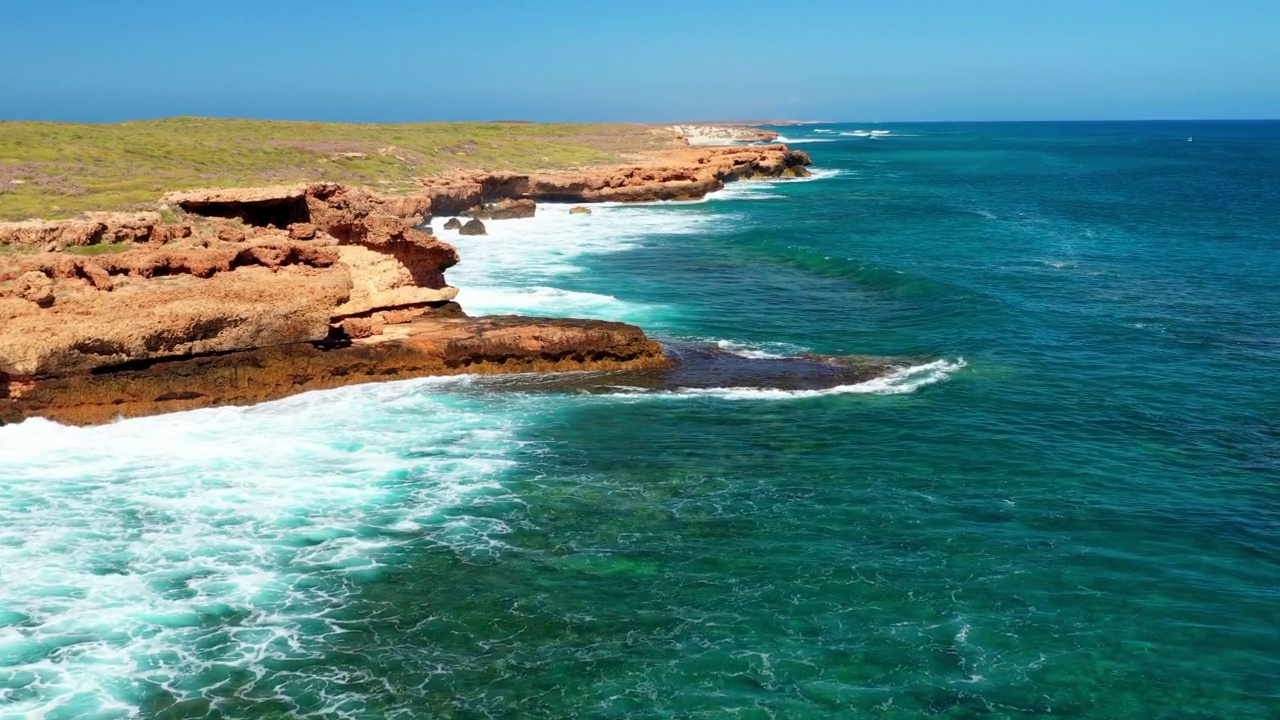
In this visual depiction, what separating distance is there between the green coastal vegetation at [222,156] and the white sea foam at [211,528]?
11868 millimetres

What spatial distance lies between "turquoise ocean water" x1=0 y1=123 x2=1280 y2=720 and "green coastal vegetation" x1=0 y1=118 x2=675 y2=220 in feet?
48.1

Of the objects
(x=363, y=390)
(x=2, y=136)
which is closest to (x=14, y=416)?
(x=363, y=390)

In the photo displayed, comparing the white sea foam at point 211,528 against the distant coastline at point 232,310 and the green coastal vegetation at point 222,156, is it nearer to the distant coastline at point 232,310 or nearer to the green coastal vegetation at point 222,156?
the distant coastline at point 232,310

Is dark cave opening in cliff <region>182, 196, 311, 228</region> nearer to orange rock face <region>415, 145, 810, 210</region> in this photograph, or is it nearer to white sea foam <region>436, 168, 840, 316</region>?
white sea foam <region>436, 168, 840, 316</region>

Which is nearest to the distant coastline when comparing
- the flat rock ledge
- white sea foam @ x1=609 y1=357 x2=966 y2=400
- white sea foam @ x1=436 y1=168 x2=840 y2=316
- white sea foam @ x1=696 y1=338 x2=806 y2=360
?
the flat rock ledge

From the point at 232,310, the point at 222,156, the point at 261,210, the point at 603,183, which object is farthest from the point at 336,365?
the point at 603,183

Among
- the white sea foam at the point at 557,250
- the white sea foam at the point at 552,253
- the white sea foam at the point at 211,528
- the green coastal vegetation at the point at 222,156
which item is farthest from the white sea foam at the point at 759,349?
the green coastal vegetation at the point at 222,156

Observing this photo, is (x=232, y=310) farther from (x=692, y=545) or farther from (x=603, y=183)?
(x=603, y=183)

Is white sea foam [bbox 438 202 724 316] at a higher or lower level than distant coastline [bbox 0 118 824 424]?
lower

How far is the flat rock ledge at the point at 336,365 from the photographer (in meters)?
21.0

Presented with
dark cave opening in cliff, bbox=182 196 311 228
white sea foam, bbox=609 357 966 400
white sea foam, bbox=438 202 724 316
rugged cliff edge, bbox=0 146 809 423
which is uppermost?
dark cave opening in cliff, bbox=182 196 311 228

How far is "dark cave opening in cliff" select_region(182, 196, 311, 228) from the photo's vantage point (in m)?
27.0

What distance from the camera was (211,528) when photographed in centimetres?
1683

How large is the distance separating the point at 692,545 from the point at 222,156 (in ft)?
173
